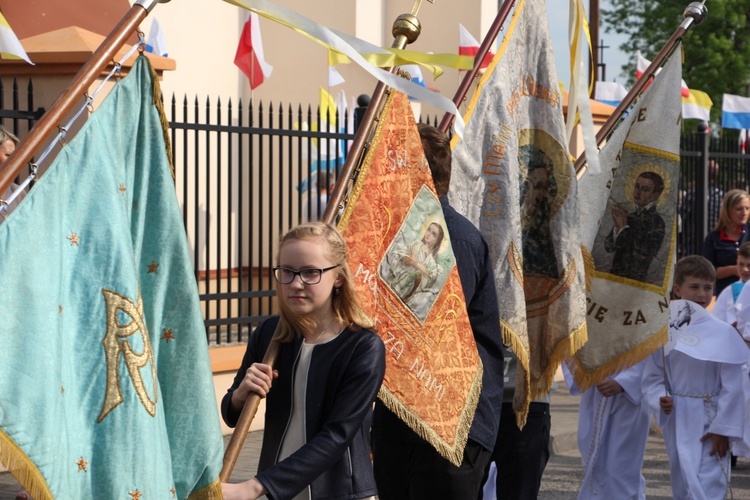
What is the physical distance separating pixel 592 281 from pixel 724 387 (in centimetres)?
136

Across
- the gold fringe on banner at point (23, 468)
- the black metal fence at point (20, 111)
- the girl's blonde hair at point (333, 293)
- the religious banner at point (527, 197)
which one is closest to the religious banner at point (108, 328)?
the gold fringe on banner at point (23, 468)

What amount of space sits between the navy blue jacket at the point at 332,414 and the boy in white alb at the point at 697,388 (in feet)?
11.7

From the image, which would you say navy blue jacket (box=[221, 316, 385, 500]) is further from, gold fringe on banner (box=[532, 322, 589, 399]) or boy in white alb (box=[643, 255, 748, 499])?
boy in white alb (box=[643, 255, 748, 499])

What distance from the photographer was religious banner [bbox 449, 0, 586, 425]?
15.8ft

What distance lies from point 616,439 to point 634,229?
4.58 feet

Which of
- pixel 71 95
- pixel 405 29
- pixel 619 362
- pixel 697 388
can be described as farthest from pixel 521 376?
pixel 71 95

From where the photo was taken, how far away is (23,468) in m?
2.55

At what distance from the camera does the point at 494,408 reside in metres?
4.18

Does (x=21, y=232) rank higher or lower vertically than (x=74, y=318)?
higher

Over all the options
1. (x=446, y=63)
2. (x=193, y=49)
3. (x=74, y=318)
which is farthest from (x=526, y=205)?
(x=193, y=49)

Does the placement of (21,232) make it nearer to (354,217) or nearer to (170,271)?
(170,271)

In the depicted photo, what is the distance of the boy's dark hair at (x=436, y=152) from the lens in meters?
4.21

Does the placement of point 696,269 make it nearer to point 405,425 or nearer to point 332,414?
point 405,425

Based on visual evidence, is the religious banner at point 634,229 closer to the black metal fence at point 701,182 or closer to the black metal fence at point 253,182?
the black metal fence at point 253,182
